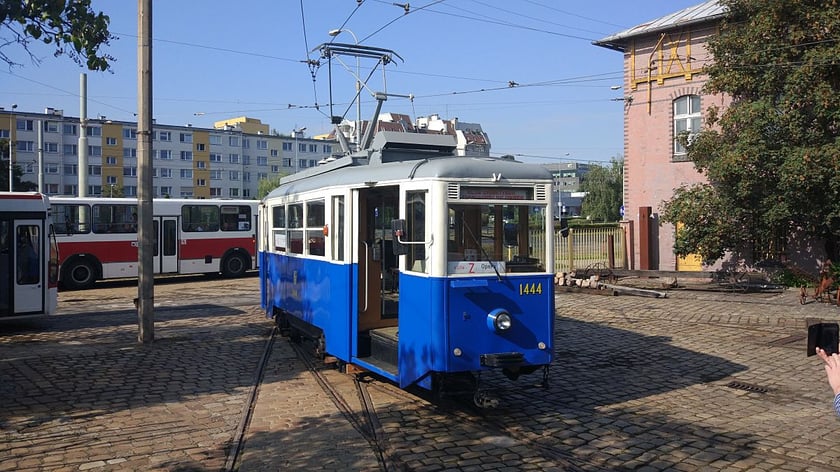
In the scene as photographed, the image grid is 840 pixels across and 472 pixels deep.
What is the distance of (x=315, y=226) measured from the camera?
10188 mm

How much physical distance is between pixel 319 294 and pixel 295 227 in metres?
1.68

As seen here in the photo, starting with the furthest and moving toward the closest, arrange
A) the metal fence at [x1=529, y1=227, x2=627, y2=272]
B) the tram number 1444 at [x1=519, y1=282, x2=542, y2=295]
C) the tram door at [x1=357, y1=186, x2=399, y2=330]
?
the metal fence at [x1=529, y1=227, x2=627, y2=272], the tram door at [x1=357, y1=186, x2=399, y2=330], the tram number 1444 at [x1=519, y1=282, x2=542, y2=295]

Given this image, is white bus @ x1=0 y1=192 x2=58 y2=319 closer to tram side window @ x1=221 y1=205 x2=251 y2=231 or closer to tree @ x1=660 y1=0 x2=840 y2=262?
tram side window @ x1=221 y1=205 x2=251 y2=231

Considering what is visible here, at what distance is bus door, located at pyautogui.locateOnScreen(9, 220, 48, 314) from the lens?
46.3 ft

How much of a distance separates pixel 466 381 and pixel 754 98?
17.6 m

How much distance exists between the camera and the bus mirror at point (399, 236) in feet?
25.2

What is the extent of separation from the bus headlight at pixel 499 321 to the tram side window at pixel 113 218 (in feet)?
65.7

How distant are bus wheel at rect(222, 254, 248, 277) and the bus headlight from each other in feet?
69.4

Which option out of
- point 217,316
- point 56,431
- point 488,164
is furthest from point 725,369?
point 217,316

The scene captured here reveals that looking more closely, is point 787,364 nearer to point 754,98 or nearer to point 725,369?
point 725,369

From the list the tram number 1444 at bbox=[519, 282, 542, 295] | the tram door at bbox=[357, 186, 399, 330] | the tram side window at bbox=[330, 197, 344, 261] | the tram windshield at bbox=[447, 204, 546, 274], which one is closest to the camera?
the tram windshield at bbox=[447, 204, 546, 274]

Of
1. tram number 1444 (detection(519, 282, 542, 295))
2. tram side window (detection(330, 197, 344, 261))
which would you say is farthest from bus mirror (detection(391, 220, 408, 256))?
tram side window (detection(330, 197, 344, 261))

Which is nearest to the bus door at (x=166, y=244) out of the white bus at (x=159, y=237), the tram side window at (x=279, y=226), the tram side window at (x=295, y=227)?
the white bus at (x=159, y=237)

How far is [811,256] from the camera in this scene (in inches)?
873
